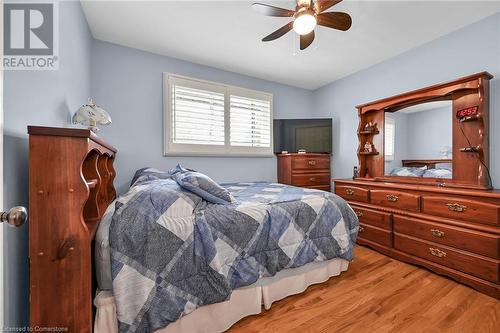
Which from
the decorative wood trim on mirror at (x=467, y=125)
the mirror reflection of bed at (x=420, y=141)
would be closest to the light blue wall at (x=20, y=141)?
the decorative wood trim on mirror at (x=467, y=125)

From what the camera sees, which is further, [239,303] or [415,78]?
[415,78]

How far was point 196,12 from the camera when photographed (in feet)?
6.92

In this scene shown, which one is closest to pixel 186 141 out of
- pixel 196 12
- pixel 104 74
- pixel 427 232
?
pixel 104 74

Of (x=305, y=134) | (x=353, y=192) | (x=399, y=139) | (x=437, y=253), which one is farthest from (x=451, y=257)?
(x=305, y=134)

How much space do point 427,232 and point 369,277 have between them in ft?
2.51

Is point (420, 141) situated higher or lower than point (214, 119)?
lower

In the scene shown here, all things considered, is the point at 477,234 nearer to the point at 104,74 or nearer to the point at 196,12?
the point at 196,12

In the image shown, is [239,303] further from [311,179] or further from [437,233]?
[311,179]

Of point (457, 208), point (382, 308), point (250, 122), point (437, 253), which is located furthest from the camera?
point (250, 122)

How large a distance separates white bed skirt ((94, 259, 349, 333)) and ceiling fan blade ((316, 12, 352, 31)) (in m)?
2.10

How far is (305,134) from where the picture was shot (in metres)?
3.75

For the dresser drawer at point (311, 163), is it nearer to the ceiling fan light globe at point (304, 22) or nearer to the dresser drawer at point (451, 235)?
the dresser drawer at point (451, 235)

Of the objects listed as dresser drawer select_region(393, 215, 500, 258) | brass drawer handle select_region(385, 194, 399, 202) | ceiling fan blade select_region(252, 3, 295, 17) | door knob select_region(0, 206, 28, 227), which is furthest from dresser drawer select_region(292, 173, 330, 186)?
door knob select_region(0, 206, 28, 227)

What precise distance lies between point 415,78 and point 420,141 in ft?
2.80
